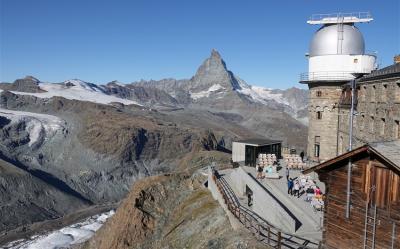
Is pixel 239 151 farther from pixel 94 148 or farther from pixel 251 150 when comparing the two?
pixel 94 148

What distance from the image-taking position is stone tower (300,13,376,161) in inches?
1451

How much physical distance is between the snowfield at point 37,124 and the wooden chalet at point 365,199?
126 metres

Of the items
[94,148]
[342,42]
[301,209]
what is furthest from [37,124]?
[301,209]

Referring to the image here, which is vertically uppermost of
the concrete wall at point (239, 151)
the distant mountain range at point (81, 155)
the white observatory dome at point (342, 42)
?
the white observatory dome at point (342, 42)

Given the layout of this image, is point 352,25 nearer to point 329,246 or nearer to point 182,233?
point 182,233

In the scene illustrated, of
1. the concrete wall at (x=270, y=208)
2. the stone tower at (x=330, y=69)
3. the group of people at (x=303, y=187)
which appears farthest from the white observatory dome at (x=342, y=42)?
the group of people at (x=303, y=187)

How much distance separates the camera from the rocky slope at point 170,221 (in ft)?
85.7

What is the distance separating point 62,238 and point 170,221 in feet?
127

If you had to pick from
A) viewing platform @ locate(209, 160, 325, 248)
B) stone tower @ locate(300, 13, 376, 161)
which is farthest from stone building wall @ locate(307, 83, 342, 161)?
viewing platform @ locate(209, 160, 325, 248)

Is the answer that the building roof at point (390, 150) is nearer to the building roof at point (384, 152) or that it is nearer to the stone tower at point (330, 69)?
the building roof at point (384, 152)

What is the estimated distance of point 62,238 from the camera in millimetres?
69000

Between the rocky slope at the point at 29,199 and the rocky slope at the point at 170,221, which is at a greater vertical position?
the rocky slope at the point at 170,221

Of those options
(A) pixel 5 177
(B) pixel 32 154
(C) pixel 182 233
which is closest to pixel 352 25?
(C) pixel 182 233

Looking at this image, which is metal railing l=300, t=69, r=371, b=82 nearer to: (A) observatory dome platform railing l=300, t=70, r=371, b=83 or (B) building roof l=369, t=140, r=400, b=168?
(A) observatory dome platform railing l=300, t=70, r=371, b=83
